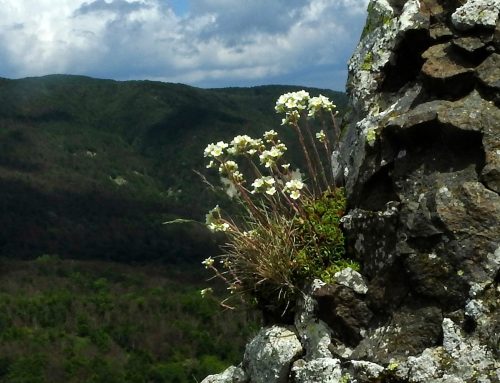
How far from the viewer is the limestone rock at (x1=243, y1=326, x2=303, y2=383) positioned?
5.79 m

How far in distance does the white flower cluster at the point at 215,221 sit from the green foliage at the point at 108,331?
81.6m

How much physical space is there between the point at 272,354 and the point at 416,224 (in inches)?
59.8

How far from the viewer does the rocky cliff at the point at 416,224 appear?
484cm

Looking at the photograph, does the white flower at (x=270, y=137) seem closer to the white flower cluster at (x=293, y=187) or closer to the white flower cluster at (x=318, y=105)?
the white flower cluster at (x=318, y=105)

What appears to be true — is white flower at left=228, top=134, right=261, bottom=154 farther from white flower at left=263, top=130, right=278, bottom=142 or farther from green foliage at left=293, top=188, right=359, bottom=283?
green foliage at left=293, top=188, right=359, bottom=283

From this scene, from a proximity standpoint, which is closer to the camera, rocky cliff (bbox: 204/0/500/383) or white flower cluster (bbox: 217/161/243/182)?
rocky cliff (bbox: 204/0/500/383)

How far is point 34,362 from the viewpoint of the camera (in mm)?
100812

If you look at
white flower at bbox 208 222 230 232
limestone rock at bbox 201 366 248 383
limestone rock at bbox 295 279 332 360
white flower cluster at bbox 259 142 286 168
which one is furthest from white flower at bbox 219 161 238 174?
limestone rock at bbox 201 366 248 383

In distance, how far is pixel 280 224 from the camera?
20.4ft

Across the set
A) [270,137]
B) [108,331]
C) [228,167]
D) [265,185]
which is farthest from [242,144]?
[108,331]

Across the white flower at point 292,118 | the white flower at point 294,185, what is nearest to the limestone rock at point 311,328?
the white flower at point 294,185

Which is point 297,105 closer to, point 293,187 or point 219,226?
point 293,187

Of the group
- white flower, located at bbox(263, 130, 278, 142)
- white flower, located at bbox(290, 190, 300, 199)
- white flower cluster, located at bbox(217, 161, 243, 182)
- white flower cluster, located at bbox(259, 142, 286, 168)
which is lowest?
white flower, located at bbox(290, 190, 300, 199)

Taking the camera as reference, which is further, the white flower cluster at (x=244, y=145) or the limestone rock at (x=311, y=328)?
the white flower cluster at (x=244, y=145)
